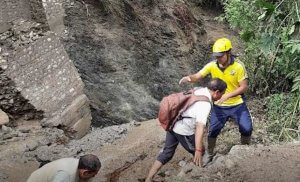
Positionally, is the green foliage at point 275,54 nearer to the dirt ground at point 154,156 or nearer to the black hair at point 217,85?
the dirt ground at point 154,156

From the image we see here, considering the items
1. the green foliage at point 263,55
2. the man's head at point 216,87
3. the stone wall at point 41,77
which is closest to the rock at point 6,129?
the stone wall at point 41,77

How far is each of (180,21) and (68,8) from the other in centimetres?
263

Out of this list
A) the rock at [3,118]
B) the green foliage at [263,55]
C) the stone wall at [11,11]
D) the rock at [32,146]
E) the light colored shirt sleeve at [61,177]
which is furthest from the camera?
the stone wall at [11,11]

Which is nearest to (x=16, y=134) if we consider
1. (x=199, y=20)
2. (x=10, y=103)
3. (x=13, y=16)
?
(x=10, y=103)

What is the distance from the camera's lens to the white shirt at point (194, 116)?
4355mm

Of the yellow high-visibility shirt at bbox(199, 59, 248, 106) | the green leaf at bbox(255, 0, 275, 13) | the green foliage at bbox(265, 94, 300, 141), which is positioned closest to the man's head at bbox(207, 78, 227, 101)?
the yellow high-visibility shirt at bbox(199, 59, 248, 106)

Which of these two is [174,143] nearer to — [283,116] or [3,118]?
[283,116]

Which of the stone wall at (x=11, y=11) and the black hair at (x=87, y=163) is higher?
the black hair at (x=87, y=163)

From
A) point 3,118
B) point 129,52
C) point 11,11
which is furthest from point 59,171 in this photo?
point 129,52

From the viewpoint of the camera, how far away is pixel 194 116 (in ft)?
14.5

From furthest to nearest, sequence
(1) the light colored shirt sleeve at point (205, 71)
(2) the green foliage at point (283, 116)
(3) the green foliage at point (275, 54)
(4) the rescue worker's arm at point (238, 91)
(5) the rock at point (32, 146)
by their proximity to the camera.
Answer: (2) the green foliage at point (283, 116) < (5) the rock at point (32, 146) < (3) the green foliage at point (275, 54) < (1) the light colored shirt sleeve at point (205, 71) < (4) the rescue worker's arm at point (238, 91)

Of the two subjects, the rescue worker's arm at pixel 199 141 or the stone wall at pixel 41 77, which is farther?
the stone wall at pixel 41 77

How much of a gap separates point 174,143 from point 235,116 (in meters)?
0.99

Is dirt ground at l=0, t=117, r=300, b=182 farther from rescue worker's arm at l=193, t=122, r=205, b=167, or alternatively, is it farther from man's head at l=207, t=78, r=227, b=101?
man's head at l=207, t=78, r=227, b=101
